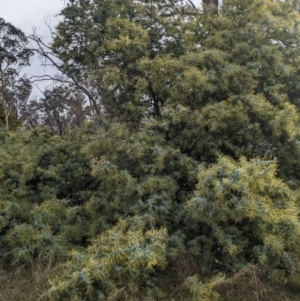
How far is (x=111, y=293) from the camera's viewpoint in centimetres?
315

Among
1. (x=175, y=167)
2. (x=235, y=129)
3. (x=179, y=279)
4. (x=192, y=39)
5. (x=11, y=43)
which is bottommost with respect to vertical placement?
(x=179, y=279)

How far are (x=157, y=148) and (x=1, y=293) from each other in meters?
2.16

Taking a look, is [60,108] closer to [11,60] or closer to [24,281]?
[11,60]

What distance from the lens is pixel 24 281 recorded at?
12.1ft

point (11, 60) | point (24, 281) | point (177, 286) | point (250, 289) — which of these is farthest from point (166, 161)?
point (11, 60)

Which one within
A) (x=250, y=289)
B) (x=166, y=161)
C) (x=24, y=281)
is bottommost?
(x=250, y=289)

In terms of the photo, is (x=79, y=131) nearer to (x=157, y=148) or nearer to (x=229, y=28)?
(x=157, y=148)

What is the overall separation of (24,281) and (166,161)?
6.62ft

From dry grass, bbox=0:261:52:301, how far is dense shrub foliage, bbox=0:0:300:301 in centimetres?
13

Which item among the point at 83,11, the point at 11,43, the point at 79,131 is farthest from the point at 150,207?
the point at 11,43

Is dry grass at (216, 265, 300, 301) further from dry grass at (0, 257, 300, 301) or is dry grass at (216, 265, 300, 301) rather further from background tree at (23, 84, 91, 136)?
background tree at (23, 84, 91, 136)

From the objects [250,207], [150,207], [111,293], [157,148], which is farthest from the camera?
[157,148]

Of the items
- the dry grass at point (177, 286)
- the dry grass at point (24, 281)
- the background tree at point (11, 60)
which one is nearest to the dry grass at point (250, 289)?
the dry grass at point (177, 286)

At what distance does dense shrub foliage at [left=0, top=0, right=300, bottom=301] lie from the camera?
348cm
